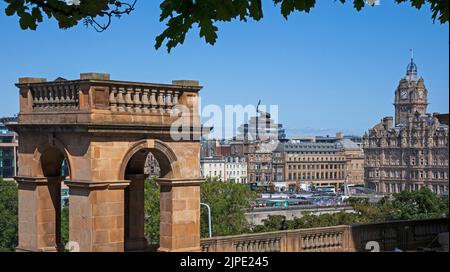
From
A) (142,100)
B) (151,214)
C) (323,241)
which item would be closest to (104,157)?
(142,100)

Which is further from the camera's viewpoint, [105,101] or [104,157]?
[105,101]

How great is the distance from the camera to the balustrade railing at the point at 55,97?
34.6 feet

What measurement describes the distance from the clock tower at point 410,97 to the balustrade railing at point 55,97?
176959 mm

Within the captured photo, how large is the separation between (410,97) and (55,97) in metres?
182

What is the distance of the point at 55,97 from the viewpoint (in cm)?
1084

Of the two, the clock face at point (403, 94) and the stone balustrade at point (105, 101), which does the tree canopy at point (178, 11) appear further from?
the clock face at point (403, 94)

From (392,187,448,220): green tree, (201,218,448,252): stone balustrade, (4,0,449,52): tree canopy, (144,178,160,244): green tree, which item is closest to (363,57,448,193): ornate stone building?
(392,187,448,220): green tree

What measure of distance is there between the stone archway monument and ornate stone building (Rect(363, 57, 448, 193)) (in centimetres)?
14179

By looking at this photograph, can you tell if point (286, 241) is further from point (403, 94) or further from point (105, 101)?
point (403, 94)

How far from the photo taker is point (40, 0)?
470 centimetres

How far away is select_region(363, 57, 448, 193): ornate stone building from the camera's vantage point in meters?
156

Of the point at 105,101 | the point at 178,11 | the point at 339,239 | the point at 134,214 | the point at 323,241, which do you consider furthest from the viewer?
the point at 339,239

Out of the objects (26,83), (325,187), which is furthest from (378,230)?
(325,187)
